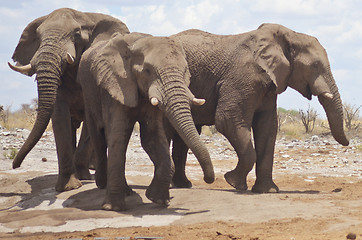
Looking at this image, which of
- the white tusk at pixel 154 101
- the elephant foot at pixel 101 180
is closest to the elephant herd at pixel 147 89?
the elephant foot at pixel 101 180

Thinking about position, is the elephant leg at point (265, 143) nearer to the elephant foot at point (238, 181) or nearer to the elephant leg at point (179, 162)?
the elephant foot at point (238, 181)

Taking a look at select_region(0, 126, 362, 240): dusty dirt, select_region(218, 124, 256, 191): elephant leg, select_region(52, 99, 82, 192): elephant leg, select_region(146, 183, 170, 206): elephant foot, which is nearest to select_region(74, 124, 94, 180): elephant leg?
select_region(0, 126, 362, 240): dusty dirt

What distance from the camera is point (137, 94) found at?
8805 mm

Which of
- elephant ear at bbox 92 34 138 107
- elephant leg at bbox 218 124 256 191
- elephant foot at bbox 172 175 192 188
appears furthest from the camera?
elephant foot at bbox 172 175 192 188

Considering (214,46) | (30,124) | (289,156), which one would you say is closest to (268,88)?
(214,46)

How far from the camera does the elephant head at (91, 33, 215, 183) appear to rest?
7.92 meters

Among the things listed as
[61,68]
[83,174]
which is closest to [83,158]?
[83,174]

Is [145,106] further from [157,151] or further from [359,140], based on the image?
[359,140]

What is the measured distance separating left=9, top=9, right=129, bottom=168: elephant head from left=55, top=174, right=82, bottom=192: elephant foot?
0.86 metres

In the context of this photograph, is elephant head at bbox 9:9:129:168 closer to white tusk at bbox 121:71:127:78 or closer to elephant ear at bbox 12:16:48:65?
elephant ear at bbox 12:16:48:65

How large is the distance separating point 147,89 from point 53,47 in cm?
230

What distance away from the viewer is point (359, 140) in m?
21.1

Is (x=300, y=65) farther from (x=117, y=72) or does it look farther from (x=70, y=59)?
(x=70, y=59)

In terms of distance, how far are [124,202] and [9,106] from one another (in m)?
20.9
